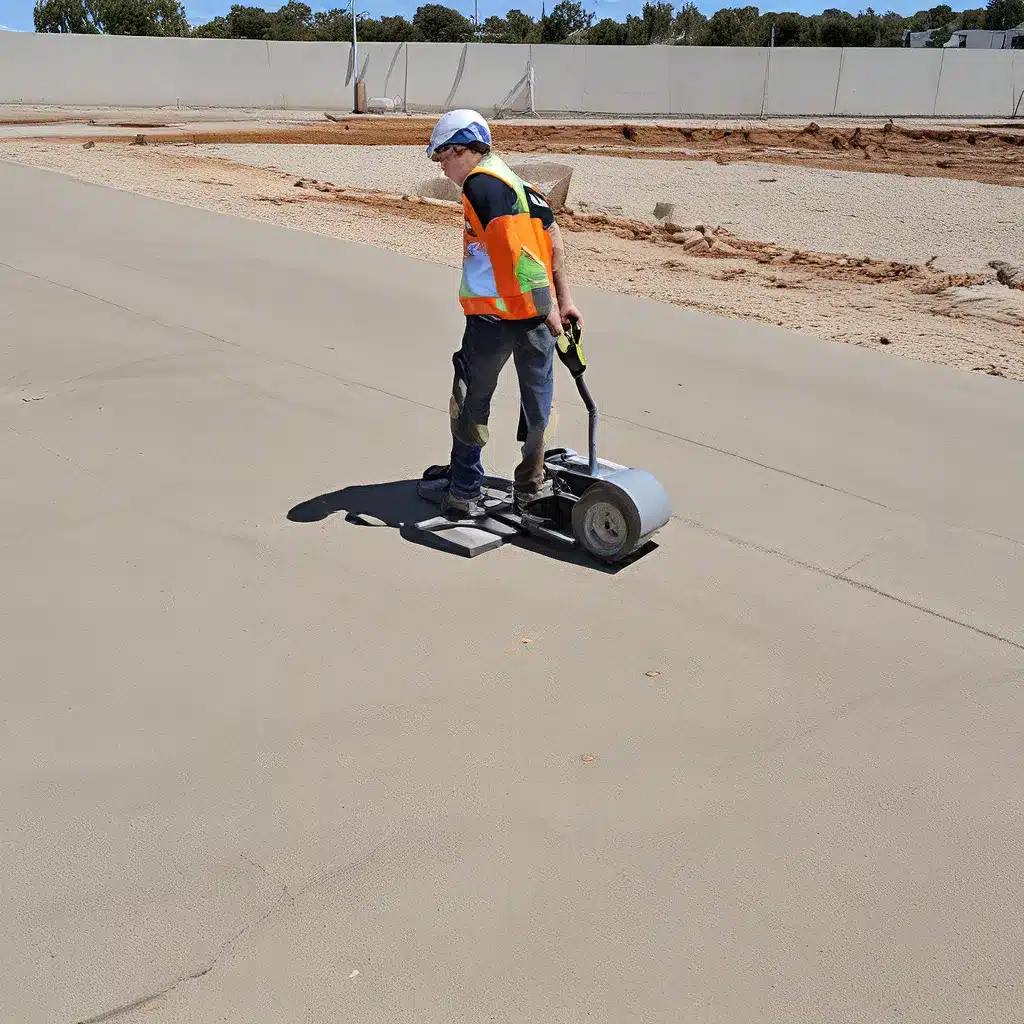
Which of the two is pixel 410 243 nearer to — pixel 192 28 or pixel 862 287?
pixel 862 287

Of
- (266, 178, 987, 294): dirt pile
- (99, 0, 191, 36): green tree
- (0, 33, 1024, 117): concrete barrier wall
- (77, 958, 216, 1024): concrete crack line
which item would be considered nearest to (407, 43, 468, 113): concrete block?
(0, 33, 1024, 117): concrete barrier wall

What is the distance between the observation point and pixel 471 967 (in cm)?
263

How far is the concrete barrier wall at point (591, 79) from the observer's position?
39438mm

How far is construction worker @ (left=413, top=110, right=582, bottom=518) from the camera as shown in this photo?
14.1 feet

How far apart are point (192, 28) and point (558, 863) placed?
3319 inches

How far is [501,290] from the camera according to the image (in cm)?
439

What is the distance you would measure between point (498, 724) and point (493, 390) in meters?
1.65

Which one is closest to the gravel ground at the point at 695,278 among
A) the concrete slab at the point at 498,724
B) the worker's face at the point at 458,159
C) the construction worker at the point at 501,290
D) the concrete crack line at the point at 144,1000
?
the concrete slab at the point at 498,724

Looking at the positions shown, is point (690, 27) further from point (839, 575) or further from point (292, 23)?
point (839, 575)

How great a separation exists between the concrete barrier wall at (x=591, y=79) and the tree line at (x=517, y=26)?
595 inches

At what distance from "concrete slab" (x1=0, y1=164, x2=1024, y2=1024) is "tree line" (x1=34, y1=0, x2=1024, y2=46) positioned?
2155 inches

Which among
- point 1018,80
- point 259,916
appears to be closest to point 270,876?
point 259,916

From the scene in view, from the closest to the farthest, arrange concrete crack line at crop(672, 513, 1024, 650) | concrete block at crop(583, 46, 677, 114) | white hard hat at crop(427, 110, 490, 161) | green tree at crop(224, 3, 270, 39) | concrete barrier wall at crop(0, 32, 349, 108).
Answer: concrete crack line at crop(672, 513, 1024, 650)
white hard hat at crop(427, 110, 490, 161)
concrete barrier wall at crop(0, 32, 349, 108)
concrete block at crop(583, 46, 677, 114)
green tree at crop(224, 3, 270, 39)

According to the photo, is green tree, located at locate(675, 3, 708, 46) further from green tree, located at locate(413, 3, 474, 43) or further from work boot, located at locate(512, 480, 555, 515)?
work boot, located at locate(512, 480, 555, 515)
